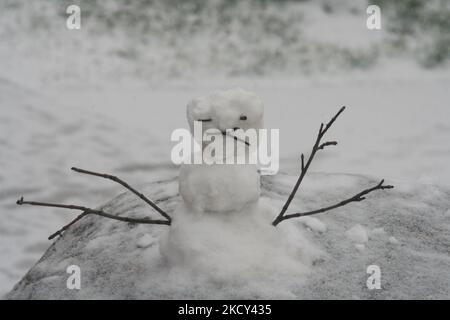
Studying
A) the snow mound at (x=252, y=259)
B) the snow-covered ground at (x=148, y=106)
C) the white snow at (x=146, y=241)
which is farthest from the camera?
the snow-covered ground at (x=148, y=106)

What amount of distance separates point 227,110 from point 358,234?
0.47 m

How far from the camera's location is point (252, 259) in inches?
47.5

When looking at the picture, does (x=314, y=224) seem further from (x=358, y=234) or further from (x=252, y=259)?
(x=252, y=259)

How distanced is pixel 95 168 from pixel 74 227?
5.94 feet

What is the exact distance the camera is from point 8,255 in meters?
2.63

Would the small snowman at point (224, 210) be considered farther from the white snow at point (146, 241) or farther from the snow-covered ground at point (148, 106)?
the snow-covered ground at point (148, 106)

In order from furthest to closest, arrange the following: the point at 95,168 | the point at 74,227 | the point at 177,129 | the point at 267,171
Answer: the point at 177,129, the point at 95,168, the point at 267,171, the point at 74,227

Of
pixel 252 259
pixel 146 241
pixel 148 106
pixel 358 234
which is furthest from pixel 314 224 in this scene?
pixel 148 106

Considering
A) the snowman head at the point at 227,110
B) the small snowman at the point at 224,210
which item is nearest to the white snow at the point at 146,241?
the small snowman at the point at 224,210

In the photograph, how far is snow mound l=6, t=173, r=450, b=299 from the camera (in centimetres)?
119

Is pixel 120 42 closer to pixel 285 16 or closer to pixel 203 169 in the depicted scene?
pixel 285 16

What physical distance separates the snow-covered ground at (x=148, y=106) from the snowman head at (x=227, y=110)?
5.40 feet

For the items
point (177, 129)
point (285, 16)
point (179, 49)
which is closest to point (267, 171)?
point (177, 129)

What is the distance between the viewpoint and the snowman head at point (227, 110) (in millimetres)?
1201
